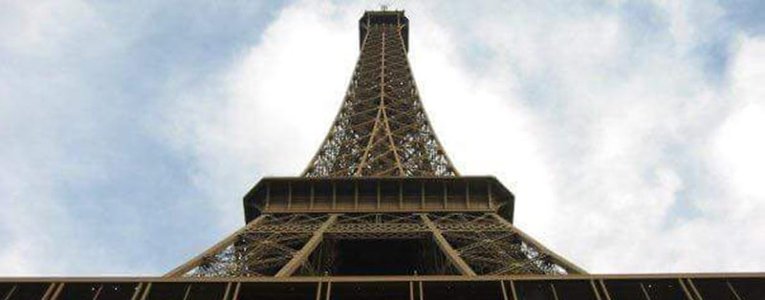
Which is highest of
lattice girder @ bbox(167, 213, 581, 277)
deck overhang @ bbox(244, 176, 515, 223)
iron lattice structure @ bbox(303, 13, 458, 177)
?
iron lattice structure @ bbox(303, 13, 458, 177)

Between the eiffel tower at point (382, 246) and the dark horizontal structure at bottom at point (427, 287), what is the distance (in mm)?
30

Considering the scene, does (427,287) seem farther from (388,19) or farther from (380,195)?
(388,19)

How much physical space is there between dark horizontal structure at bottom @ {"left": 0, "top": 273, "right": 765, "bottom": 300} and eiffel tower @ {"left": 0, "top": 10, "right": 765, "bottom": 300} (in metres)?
0.03

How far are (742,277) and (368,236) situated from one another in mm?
16862

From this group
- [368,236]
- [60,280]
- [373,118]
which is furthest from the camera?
[373,118]

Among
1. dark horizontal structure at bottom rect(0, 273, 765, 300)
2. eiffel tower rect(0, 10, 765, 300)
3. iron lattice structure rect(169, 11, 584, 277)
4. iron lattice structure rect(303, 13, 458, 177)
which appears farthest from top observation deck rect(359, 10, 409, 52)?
dark horizontal structure at bottom rect(0, 273, 765, 300)

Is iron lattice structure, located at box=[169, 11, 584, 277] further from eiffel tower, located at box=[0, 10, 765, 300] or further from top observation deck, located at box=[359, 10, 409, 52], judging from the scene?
top observation deck, located at box=[359, 10, 409, 52]

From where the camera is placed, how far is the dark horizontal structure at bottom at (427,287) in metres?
25.4

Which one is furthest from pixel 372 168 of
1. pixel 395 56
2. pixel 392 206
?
pixel 395 56

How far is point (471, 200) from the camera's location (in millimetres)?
41406

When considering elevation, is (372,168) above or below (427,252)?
above

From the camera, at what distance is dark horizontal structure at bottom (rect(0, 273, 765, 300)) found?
25.4 metres

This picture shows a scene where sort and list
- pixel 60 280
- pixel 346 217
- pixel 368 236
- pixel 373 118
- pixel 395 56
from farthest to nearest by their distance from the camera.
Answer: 1. pixel 395 56
2. pixel 373 118
3. pixel 346 217
4. pixel 368 236
5. pixel 60 280

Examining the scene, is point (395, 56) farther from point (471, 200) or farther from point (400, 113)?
point (471, 200)
